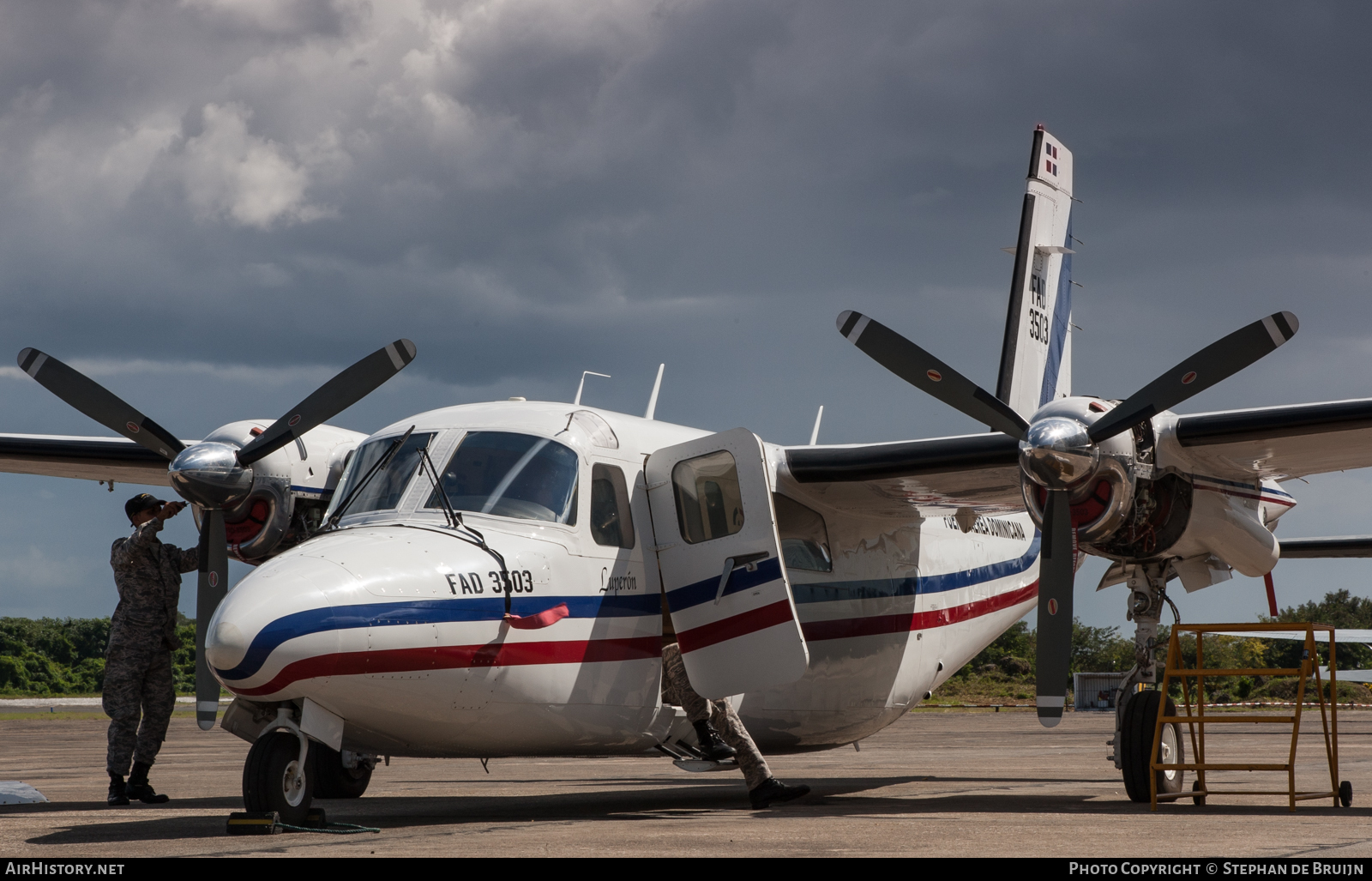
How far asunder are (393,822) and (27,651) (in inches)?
2340

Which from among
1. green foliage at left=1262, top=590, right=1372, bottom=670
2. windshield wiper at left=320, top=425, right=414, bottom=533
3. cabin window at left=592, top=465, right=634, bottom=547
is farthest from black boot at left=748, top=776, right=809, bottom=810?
green foliage at left=1262, top=590, right=1372, bottom=670

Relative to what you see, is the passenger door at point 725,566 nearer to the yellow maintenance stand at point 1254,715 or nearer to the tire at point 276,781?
the yellow maintenance stand at point 1254,715

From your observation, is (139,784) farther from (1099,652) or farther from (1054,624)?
(1099,652)

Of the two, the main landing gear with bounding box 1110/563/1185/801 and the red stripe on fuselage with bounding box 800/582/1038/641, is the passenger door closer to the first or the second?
the red stripe on fuselage with bounding box 800/582/1038/641

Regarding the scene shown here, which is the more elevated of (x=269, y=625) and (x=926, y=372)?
(x=926, y=372)

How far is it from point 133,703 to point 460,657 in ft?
12.3

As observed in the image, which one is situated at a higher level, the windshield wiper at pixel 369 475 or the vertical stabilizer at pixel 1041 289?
the vertical stabilizer at pixel 1041 289

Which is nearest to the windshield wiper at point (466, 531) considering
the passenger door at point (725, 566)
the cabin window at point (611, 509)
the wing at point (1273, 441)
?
the cabin window at point (611, 509)

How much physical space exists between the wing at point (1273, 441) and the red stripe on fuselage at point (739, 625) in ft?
12.4

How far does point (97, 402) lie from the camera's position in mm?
13047

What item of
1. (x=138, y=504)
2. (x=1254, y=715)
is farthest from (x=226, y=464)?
(x=1254, y=715)

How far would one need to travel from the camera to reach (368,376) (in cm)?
1210

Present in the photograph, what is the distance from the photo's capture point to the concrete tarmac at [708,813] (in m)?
7.71

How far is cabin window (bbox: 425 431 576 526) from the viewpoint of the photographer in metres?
10.2
